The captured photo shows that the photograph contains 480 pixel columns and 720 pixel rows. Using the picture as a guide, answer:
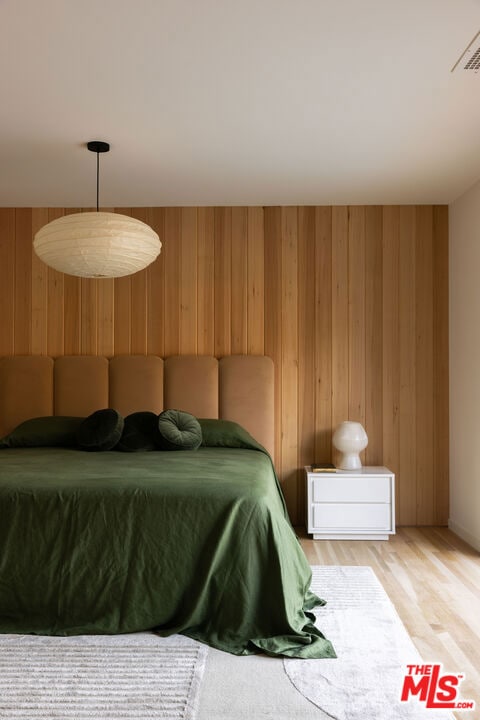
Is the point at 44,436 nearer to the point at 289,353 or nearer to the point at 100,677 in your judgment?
the point at 289,353

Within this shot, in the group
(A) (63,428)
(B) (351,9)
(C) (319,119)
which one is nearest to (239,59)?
(B) (351,9)

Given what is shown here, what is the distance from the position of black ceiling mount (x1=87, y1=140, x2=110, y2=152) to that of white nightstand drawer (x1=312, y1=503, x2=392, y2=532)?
8.61 feet

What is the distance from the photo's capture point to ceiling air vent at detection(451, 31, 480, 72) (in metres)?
2.41

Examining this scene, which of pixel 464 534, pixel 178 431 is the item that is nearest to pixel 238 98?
pixel 178 431

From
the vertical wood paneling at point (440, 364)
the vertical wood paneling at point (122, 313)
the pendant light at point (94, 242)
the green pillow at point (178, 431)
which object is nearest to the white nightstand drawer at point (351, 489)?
the vertical wood paneling at point (440, 364)

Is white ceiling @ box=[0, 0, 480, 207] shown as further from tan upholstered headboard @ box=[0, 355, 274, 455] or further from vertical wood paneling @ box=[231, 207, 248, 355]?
tan upholstered headboard @ box=[0, 355, 274, 455]

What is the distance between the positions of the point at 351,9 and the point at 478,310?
244cm

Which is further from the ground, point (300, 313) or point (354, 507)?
point (300, 313)

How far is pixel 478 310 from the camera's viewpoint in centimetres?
417

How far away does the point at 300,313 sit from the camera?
4.80 meters

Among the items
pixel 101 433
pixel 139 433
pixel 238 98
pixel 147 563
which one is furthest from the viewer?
pixel 139 433

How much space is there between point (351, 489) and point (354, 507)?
0.39ft

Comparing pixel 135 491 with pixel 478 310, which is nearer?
pixel 135 491

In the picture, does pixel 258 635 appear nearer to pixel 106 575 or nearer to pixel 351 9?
pixel 106 575
